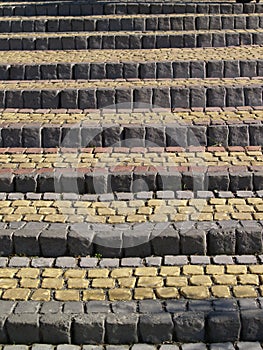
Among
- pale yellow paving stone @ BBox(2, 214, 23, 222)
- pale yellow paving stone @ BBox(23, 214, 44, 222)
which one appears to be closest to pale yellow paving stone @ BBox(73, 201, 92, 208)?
pale yellow paving stone @ BBox(23, 214, 44, 222)

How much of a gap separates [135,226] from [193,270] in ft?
2.14

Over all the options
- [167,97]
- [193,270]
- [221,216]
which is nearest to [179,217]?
[221,216]

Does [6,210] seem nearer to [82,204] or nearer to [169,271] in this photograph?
[82,204]

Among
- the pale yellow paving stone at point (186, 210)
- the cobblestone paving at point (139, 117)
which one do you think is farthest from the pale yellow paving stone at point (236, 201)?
the cobblestone paving at point (139, 117)

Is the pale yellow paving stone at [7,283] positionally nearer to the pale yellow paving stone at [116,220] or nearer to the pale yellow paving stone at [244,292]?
the pale yellow paving stone at [116,220]

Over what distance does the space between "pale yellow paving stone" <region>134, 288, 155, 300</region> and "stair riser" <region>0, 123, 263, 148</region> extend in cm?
249

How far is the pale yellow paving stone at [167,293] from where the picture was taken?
5242 mm

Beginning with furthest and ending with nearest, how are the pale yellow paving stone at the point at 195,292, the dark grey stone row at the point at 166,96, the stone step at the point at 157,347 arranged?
the dark grey stone row at the point at 166,96 < the pale yellow paving stone at the point at 195,292 < the stone step at the point at 157,347

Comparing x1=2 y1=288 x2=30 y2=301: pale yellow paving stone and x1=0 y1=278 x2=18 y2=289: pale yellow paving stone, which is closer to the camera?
x1=2 y1=288 x2=30 y2=301: pale yellow paving stone

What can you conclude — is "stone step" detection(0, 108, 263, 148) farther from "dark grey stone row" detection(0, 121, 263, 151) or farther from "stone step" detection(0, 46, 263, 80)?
"stone step" detection(0, 46, 263, 80)

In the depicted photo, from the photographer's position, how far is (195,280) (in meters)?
5.45

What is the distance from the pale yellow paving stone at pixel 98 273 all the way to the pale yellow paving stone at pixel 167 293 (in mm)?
452

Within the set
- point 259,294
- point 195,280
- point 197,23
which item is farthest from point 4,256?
point 197,23

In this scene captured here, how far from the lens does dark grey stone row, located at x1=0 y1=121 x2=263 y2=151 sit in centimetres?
761
